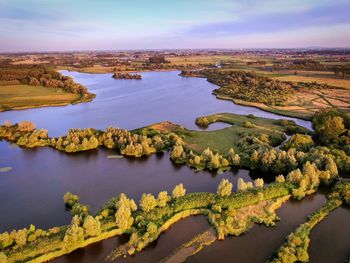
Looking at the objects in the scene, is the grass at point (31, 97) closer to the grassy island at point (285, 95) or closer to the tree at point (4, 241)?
the grassy island at point (285, 95)

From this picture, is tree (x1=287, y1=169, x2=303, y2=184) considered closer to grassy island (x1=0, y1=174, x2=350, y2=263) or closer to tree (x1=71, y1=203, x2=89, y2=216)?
grassy island (x1=0, y1=174, x2=350, y2=263)

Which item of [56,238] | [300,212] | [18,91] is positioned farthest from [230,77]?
[56,238]

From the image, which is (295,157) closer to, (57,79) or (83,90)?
(83,90)

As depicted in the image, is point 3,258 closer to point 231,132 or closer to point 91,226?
point 91,226

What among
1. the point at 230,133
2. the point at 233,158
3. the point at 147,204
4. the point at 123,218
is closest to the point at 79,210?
the point at 123,218

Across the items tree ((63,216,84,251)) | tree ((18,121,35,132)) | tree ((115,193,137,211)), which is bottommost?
tree ((63,216,84,251))

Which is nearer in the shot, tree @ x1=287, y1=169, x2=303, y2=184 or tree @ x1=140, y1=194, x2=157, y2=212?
tree @ x1=140, y1=194, x2=157, y2=212

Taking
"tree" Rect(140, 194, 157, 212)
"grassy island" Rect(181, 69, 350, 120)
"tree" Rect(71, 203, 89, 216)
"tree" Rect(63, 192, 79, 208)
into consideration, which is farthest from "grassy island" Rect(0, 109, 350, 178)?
"tree" Rect(71, 203, 89, 216)
